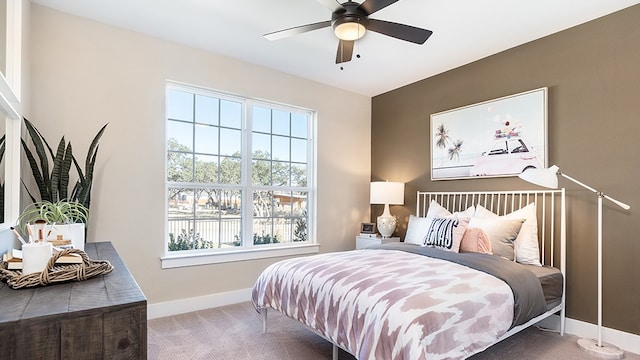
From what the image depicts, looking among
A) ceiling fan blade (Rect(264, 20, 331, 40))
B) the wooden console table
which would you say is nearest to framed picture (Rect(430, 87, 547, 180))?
ceiling fan blade (Rect(264, 20, 331, 40))

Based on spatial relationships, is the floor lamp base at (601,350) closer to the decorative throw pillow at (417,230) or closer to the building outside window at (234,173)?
the decorative throw pillow at (417,230)

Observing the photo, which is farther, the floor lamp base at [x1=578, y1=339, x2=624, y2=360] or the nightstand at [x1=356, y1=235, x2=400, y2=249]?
the nightstand at [x1=356, y1=235, x2=400, y2=249]

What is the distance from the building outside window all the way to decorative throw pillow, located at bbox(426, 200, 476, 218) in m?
1.50

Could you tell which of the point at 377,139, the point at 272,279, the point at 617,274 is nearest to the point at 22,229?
the point at 272,279

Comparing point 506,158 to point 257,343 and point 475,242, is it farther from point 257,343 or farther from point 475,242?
point 257,343

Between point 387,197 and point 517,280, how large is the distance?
2.04 m

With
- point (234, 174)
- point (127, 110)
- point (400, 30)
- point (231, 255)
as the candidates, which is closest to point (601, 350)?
point (400, 30)

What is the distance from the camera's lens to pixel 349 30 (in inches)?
94.4

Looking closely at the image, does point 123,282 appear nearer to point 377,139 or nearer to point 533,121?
point 533,121

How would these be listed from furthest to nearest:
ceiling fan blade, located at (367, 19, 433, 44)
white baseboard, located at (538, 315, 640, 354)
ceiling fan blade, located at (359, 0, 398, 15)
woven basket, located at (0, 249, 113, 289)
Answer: white baseboard, located at (538, 315, 640, 354) < ceiling fan blade, located at (367, 19, 433, 44) < ceiling fan blade, located at (359, 0, 398, 15) < woven basket, located at (0, 249, 113, 289)

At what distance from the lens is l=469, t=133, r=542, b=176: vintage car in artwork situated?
3320 millimetres

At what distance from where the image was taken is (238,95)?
389 cm

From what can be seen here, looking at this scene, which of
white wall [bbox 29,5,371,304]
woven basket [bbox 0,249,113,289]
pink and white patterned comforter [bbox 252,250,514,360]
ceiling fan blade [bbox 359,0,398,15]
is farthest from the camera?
white wall [bbox 29,5,371,304]

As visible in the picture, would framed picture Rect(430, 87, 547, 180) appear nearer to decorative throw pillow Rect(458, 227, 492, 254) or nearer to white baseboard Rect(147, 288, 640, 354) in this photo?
decorative throw pillow Rect(458, 227, 492, 254)
